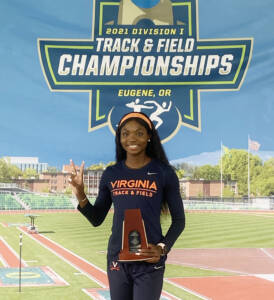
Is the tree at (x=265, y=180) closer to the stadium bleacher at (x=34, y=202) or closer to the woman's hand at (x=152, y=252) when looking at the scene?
the stadium bleacher at (x=34, y=202)

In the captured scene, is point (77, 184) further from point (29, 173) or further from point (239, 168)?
point (239, 168)

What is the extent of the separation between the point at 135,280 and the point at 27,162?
8.44 metres

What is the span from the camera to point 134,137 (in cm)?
160

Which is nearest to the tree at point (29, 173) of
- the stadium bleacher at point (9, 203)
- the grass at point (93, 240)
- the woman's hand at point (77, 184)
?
the grass at point (93, 240)

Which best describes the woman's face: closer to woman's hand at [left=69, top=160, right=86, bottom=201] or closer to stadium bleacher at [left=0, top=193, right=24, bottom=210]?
woman's hand at [left=69, top=160, right=86, bottom=201]

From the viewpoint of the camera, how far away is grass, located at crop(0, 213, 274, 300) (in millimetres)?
4648

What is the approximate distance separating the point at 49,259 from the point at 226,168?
7.81 m

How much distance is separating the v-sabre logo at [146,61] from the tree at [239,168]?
593cm

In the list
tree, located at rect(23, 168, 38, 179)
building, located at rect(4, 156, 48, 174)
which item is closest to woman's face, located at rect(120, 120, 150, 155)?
building, located at rect(4, 156, 48, 174)

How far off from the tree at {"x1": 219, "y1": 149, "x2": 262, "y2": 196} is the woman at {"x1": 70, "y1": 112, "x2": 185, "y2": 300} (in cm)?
1064

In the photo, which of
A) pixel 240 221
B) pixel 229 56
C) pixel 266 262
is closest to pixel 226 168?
pixel 240 221

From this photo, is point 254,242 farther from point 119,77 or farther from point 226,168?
point 119,77

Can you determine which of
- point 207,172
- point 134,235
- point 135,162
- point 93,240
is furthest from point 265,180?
point 134,235

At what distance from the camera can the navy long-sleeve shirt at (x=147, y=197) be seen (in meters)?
1.54
